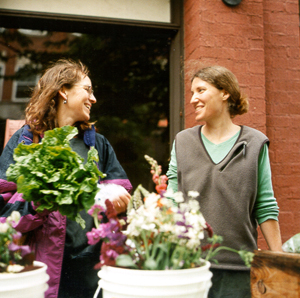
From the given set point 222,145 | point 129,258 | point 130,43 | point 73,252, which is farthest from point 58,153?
point 130,43

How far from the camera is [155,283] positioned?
0.88 meters

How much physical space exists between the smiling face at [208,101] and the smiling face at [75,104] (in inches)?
23.7

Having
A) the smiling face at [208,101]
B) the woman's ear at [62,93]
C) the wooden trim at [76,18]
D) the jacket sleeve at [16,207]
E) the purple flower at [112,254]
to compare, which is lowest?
the purple flower at [112,254]

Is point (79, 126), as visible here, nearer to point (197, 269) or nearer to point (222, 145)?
point (222, 145)

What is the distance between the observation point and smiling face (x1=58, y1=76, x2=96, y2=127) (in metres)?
1.84

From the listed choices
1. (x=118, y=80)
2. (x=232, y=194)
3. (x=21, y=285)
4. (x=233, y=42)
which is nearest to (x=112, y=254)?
(x=21, y=285)

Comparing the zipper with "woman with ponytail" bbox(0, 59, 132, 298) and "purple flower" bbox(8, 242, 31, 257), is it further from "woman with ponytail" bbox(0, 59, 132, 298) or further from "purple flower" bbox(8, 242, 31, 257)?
"purple flower" bbox(8, 242, 31, 257)

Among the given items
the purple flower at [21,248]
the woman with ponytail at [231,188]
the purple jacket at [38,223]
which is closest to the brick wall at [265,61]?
the woman with ponytail at [231,188]

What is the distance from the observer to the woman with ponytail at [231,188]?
4.87ft

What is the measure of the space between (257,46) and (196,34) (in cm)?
51

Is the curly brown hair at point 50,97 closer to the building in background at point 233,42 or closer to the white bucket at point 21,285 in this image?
the white bucket at point 21,285

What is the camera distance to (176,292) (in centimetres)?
89

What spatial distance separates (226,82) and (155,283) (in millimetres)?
1187

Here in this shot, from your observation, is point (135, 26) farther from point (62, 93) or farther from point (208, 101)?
point (208, 101)
